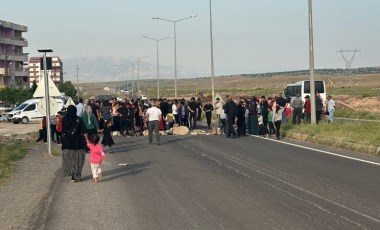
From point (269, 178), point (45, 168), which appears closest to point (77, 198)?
point (269, 178)

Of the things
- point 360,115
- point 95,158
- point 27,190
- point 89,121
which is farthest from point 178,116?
point 27,190

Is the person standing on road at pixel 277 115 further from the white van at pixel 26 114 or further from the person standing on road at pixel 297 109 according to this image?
the white van at pixel 26 114

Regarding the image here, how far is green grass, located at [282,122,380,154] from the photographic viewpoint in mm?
20328

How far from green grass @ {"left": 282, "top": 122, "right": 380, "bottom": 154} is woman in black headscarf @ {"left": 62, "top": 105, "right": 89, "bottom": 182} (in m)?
9.51

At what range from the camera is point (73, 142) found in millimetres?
13578

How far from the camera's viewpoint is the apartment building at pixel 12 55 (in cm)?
10149

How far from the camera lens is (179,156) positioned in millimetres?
19078

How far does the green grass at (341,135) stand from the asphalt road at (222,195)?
2.50 meters

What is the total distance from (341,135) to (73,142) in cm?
1229

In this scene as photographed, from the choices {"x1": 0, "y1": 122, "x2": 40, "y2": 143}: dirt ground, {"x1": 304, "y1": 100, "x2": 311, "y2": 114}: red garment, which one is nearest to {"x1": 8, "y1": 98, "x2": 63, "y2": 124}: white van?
{"x1": 0, "y1": 122, "x2": 40, "y2": 143}: dirt ground

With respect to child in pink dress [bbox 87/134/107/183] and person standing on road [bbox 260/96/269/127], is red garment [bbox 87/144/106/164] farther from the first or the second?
person standing on road [bbox 260/96/269/127]

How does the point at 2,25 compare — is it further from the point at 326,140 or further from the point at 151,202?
the point at 151,202

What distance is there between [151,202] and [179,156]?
8.66 metres

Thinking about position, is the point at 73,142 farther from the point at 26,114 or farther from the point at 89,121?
the point at 26,114
